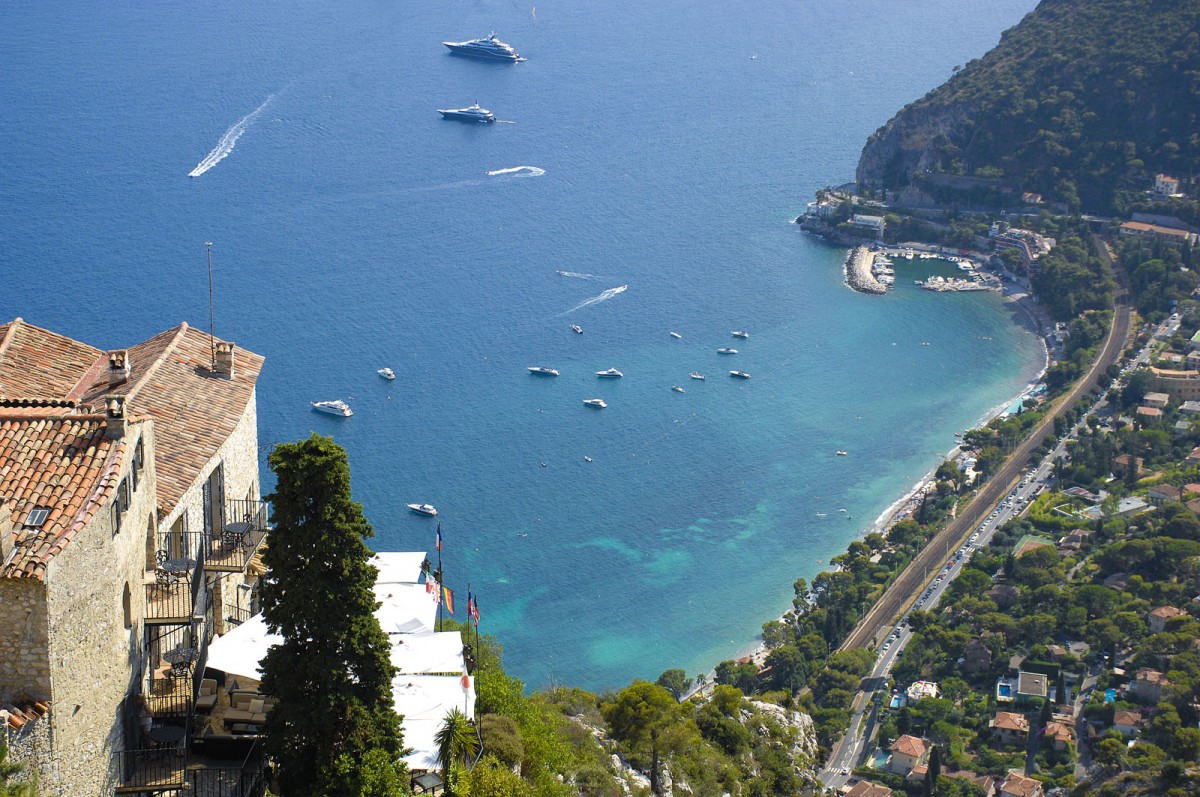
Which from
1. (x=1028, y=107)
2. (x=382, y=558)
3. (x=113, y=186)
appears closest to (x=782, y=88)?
(x=1028, y=107)

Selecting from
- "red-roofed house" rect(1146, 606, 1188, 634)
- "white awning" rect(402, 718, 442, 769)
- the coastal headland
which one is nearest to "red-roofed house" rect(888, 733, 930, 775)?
"red-roofed house" rect(1146, 606, 1188, 634)

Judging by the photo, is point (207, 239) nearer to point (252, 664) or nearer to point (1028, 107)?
point (1028, 107)

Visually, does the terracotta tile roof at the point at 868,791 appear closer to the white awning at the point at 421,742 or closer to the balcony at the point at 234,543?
the white awning at the point at 421,742

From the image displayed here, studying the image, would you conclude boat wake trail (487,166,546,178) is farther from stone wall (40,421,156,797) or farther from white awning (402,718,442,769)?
stone wall (40,421,156,797)

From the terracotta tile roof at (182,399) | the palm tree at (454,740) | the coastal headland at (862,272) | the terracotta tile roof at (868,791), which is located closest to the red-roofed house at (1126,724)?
Result: the terracotta tile roof at (868,791)

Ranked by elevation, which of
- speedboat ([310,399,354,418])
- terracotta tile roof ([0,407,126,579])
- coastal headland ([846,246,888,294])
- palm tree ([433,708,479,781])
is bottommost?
palm tree ([433,708,479,781])

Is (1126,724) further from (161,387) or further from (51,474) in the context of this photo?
(51,474)
